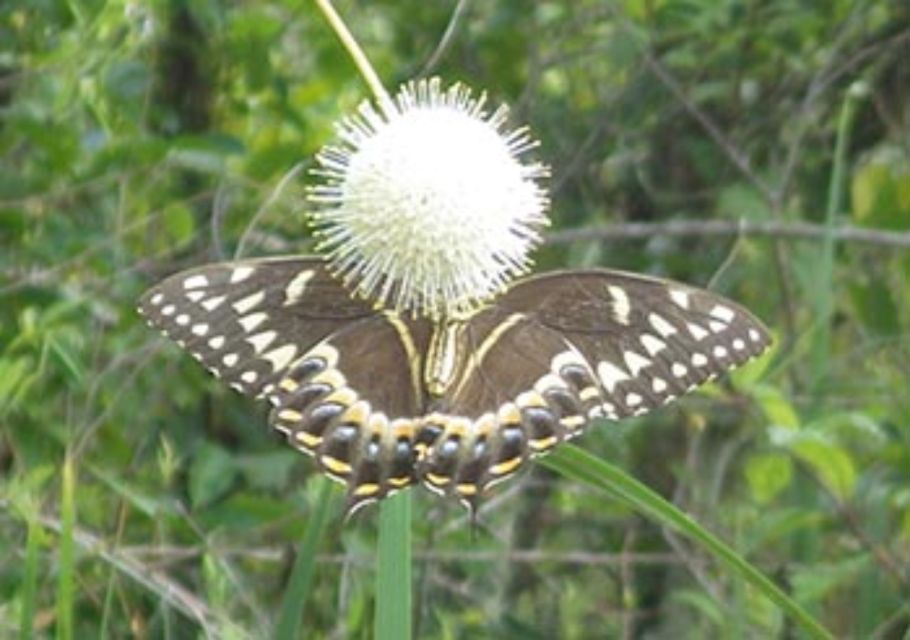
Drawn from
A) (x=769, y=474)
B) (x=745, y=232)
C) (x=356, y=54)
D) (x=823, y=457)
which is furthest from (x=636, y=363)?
(x=745, y=232)

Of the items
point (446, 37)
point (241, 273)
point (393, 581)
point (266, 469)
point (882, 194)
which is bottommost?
point (393, 581)

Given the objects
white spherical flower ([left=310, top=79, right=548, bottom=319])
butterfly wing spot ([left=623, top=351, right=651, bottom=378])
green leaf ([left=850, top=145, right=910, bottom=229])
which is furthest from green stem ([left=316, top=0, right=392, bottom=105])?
green leaf ([left=850, top=145, right=910, bottom=229])

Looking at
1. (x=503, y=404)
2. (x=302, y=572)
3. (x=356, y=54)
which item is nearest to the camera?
(x=356, y=54)

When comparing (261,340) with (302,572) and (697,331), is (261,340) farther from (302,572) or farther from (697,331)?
(697,331)

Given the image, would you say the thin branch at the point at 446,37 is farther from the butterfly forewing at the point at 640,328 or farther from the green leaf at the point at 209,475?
the green leaf at the point at 209,475

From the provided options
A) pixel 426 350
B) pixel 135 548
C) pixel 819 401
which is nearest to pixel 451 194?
pixel 426 350

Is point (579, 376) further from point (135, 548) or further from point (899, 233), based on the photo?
point (899, 233)

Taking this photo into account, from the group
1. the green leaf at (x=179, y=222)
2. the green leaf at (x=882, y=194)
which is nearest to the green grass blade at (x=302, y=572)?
the green leaf at (x=179, y=222)
